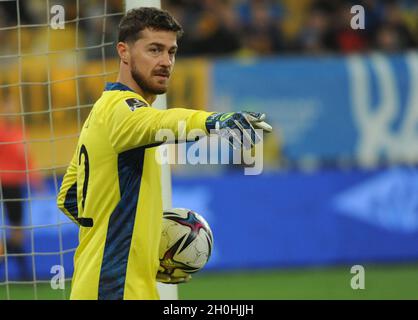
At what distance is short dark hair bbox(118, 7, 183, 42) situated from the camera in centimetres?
506

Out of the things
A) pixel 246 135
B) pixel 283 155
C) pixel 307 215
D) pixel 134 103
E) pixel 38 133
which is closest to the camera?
pixel 246 135

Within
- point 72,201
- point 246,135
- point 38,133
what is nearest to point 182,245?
point 72,201

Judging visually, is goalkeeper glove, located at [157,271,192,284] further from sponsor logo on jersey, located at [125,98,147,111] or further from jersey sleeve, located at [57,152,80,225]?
sponsor logo on jersey, located at [125,98,147,111]

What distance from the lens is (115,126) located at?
475 cm

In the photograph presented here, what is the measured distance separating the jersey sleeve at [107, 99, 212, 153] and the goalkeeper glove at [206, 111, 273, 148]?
4.7 inches

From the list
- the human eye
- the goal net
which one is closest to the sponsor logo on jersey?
the human eye

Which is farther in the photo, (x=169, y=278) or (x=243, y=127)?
(x=169, y=278)

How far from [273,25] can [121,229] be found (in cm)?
1052

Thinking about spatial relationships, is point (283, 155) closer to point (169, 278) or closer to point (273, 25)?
point (273, 25)

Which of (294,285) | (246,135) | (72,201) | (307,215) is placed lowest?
(294,285)

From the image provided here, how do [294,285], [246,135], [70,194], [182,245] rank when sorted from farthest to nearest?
[294,285]
[70,194]
[182,245]
[246,135]

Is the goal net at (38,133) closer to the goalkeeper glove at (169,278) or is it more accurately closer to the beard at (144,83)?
the goalkeeper glove at (169,278)

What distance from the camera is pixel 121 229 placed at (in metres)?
4.91
